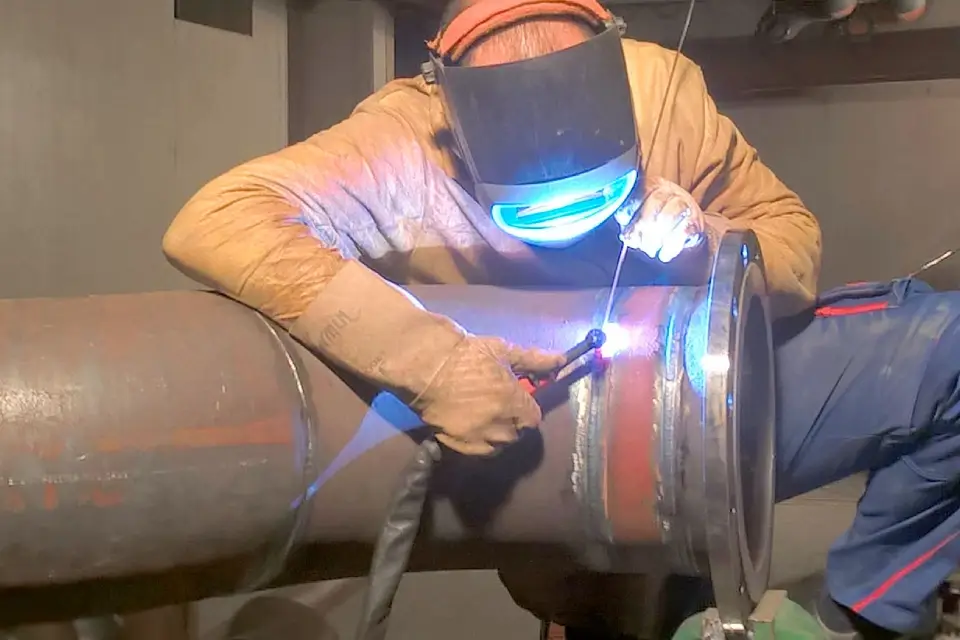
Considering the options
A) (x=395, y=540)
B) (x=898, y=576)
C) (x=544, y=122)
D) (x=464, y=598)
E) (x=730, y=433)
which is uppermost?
(x=544, y=122)

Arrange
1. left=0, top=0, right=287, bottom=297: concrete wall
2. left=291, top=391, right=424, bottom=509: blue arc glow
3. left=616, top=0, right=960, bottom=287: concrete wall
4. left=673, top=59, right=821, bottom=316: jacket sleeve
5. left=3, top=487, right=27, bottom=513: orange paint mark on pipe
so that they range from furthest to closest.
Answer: left=616, top=0, right=960, bottom=287: concrete wall → left=0, top=0, right=287, bottom=297: concrete wall → left=673, top=59, right=821, bottom=316: jacket sleeve → left=291, top=391, right=424, bottom=509: blue arc glow → left=3, top=487, right=27, bottom=513: orange paint mark on pipe

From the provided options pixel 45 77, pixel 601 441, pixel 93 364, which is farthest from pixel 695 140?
pixel 45 77

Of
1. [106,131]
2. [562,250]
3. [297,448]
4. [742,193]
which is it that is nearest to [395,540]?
[297,448]

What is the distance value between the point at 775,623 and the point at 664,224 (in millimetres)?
480

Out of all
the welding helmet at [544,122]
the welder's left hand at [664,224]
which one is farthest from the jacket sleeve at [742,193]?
the welding helmet at [544,122]

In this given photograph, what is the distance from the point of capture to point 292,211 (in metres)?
1.05

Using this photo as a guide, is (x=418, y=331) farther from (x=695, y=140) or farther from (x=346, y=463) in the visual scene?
(x=695, y=140)

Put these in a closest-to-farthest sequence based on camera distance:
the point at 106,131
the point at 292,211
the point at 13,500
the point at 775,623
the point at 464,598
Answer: the point at 13,500, the point at 292,211, the point at 775,623, the point at 106,131, the point at 464,598

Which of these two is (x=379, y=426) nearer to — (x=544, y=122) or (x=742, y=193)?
(x=544, y=122)

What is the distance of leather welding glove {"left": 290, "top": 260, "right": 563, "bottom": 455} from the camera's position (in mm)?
858

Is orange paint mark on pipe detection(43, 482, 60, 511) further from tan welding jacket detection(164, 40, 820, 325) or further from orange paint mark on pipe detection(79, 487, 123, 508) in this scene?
tan welding jacket detection(164, 40, 820, 325)

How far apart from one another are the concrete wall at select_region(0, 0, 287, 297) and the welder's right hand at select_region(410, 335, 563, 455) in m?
1.22

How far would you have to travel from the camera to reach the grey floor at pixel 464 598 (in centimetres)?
206

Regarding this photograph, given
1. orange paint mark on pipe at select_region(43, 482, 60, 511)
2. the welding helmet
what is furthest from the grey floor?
orange paint mark on pipe at select_region(43, 482, 60, 511)
